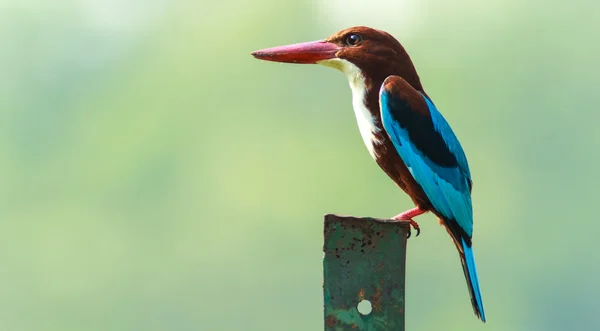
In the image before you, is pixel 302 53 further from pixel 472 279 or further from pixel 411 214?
pixel 472 279

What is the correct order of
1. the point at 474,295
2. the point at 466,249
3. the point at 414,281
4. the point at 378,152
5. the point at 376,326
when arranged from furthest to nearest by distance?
the point at 414,281, the point at 378,152, the point at 466,249, the point at 474,295, the point at 376,326

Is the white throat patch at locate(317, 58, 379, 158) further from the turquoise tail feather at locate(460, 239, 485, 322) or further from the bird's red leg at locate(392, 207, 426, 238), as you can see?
the turquoise tail feather at locate(460, 239, 485, 322)

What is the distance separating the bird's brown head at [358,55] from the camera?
5637 millimetres

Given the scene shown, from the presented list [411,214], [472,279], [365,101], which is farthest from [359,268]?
[365,101]

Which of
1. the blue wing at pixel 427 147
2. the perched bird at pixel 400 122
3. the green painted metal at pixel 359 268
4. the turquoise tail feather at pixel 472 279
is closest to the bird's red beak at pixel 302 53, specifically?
the perched bird at pixel 400 122

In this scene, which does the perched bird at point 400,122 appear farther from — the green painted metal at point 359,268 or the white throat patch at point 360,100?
the green painted metal at point 359,268

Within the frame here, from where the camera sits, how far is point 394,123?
17.9ft

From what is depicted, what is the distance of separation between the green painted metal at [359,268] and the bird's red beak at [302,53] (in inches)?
69.8

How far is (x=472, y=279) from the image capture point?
16.2 feet

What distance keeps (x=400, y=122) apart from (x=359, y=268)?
5.25 feet

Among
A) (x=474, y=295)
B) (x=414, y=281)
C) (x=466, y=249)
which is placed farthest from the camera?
(x=414, y=281)

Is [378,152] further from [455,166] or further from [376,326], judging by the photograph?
[376,326]

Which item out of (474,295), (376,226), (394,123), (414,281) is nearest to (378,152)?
(394,123)

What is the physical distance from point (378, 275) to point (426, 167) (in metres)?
1.57
